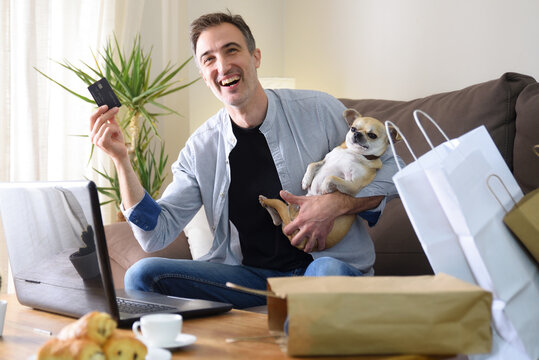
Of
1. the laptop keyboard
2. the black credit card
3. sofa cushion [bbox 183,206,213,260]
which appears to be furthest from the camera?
sofa cushion [bbox 183,206,213,260]

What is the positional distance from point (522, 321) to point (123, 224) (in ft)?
5.59

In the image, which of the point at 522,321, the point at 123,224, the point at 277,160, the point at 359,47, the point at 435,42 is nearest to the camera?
the point at 522,321

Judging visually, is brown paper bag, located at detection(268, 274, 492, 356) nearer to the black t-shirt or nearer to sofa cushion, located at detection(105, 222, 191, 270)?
the black t-shirt

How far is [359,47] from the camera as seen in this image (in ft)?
11.1

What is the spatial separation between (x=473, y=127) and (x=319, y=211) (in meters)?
0.72

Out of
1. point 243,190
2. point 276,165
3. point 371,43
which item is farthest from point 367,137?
point 371,43

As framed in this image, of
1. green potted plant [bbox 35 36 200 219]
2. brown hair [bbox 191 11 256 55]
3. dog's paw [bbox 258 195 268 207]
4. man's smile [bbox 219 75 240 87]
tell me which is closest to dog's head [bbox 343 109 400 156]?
dog's paw [bbox 258 195 268 207]

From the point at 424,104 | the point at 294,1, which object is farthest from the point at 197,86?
the point at 424,104

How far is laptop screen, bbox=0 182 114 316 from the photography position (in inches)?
42.9

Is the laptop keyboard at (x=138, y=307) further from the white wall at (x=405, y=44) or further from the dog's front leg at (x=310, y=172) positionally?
the white wall at (x=405, y=44)

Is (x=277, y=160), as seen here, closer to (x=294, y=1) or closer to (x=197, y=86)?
(x=197, y=86)

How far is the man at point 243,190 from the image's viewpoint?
1652 millimetres

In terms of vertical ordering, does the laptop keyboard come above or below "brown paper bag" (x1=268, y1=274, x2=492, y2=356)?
below

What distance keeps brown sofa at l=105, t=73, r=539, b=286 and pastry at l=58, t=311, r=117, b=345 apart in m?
1.40
